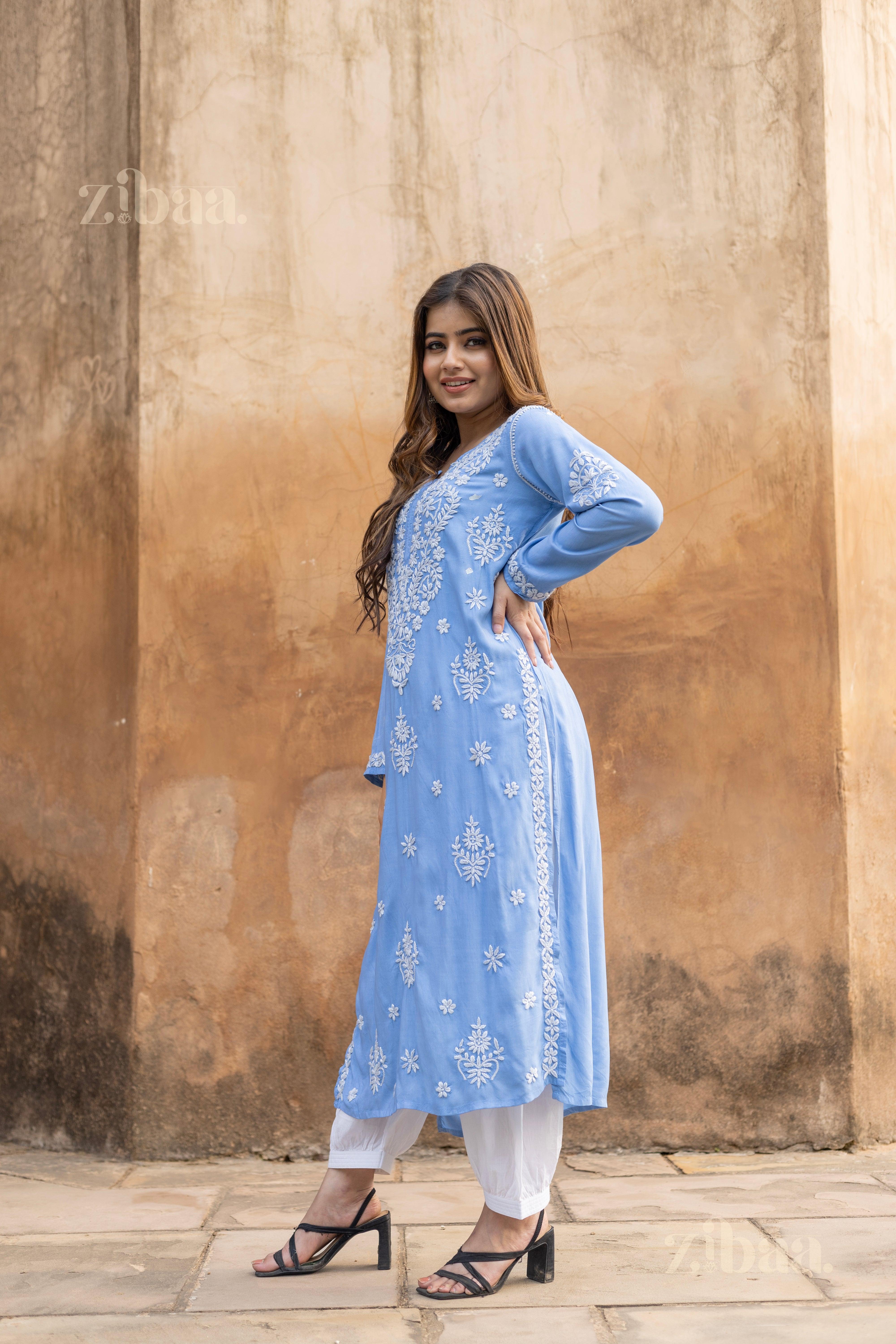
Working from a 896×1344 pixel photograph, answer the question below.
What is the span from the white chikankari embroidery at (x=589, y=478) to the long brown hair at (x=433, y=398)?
0.18 metres

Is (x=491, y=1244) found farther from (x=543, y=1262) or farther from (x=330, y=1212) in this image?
(x=330, y=1212)

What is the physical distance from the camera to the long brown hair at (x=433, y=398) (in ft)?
7.60

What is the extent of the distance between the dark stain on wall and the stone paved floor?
122 mm

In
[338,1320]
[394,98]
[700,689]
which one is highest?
[394,98]

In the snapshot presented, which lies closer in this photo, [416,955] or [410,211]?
[416,955]

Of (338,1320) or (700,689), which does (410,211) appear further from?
(338,1320)

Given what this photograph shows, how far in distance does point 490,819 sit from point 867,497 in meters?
1.85

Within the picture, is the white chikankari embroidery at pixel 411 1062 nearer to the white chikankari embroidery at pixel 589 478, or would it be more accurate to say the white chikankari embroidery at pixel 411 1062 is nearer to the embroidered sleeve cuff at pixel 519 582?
the embroidered sleeve cuff at pixel 519 582

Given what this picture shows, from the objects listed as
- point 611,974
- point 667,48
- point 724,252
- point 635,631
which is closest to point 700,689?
point 635,631

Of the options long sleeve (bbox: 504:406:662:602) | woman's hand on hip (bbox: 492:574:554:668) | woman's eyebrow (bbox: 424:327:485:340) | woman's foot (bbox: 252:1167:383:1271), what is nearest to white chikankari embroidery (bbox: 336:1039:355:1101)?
woman's foot (bbox: 252:1167:383:1271)

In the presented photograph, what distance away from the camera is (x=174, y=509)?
10.8ft

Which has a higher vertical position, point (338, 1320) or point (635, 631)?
point (635, 631)

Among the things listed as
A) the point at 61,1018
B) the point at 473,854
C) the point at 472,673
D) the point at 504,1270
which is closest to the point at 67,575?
the point at 61,1018

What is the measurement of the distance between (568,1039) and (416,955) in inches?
11.7
